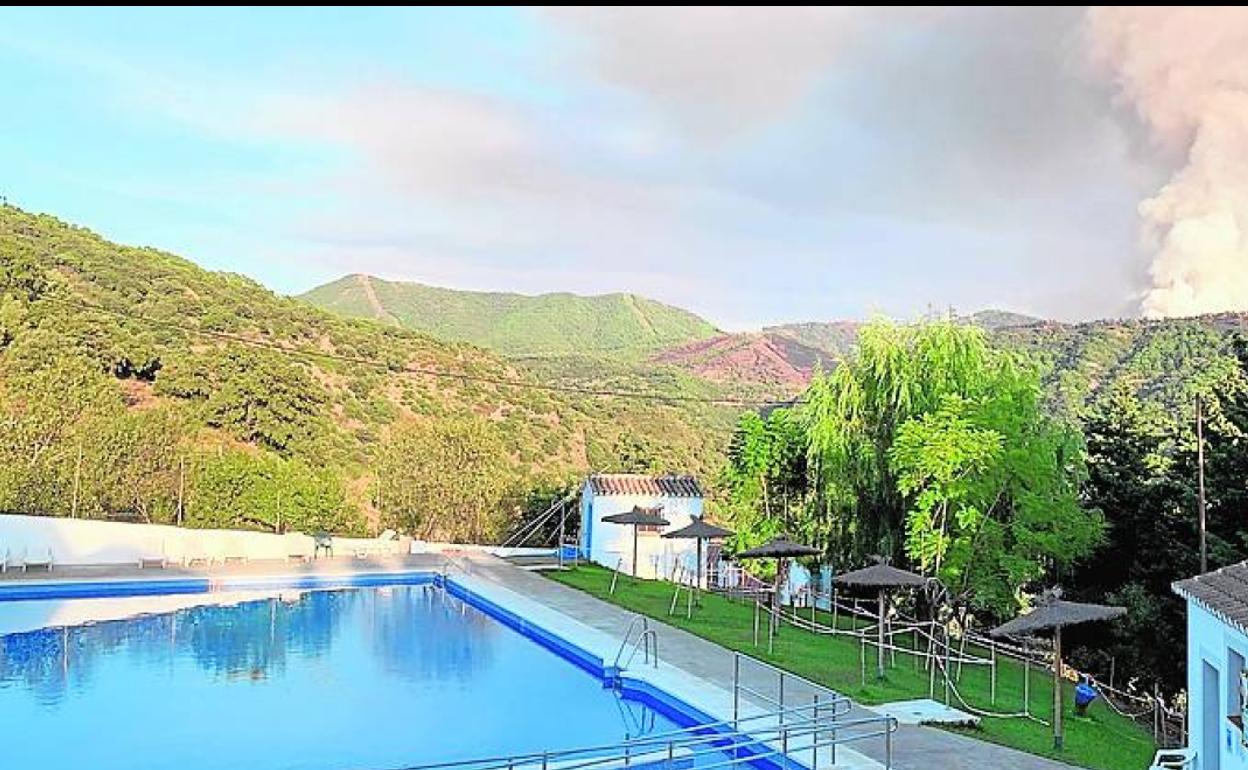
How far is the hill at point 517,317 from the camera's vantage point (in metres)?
81.4

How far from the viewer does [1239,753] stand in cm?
793

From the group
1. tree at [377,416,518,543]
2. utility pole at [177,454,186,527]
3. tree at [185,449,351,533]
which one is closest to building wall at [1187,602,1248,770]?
tree at [377,416,518,543]

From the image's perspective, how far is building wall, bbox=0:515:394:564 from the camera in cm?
2077

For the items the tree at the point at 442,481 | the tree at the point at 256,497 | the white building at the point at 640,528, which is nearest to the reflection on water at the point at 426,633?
the tree at the point at 256,497

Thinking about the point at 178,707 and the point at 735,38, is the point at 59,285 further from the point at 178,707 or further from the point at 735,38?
the point at 735,38

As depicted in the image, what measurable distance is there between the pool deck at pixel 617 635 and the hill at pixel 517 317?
173ft

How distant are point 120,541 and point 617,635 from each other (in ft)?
40.9

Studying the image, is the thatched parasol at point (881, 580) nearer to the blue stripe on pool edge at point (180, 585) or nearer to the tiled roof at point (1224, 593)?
the tiled roof at point (1224, 593)

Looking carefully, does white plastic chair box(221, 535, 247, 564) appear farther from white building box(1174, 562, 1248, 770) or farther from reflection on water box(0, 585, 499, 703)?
white building box(1174, 562, 1248, 770)

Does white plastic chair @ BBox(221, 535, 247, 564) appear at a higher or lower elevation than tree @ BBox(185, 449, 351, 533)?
lower

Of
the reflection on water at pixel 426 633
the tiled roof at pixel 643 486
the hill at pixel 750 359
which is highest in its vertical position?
the hill at pixel 750 359

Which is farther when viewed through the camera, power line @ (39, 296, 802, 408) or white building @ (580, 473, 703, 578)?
power line @ (39, 296, 802, 408)

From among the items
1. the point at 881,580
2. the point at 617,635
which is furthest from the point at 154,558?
the point at 881,580

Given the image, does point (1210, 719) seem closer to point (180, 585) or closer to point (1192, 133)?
point (180, 585)
